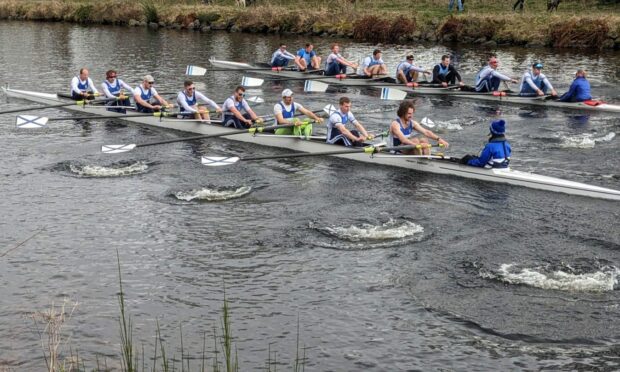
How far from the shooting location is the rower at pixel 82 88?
28875 millimetres

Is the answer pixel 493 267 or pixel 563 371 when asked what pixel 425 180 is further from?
pixel 563 371

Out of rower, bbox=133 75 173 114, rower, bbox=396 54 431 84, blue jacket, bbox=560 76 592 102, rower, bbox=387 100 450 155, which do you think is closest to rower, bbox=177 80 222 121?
rower, bbox=133 75 173 114

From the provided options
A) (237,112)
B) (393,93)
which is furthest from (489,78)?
(237,112)

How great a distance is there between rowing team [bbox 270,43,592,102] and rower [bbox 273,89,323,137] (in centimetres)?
942

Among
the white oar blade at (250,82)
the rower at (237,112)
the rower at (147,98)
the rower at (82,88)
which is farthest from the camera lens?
the white oar blade at (250,82)

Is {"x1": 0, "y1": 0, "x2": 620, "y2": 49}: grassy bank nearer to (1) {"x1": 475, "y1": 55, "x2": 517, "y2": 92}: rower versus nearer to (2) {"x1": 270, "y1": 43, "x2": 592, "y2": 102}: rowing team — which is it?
(2) {"x1": 270, "y1": 43, "x2": 592, "y2": 102}: rowing team

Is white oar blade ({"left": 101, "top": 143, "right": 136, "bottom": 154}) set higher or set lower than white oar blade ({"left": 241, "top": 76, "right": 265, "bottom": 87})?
lower

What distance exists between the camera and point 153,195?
19.9 metres

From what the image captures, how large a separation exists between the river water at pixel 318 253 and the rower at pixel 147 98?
1.00 m

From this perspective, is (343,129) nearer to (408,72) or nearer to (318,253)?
(318,253)

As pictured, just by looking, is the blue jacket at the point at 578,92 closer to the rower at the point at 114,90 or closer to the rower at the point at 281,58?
the rower at the point at 281,58

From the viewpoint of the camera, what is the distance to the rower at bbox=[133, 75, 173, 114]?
26741mm

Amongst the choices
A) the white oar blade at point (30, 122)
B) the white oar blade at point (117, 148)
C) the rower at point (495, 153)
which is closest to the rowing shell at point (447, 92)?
the rower at point (495, 153)

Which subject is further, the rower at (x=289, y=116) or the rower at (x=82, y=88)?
the rower at (x=82, y=88)
